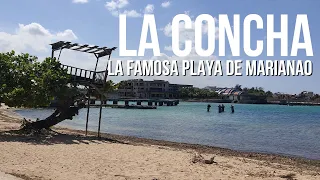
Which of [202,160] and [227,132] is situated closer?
[202,160]

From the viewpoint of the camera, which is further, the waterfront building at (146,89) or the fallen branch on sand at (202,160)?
the waterfront building at (146,89)

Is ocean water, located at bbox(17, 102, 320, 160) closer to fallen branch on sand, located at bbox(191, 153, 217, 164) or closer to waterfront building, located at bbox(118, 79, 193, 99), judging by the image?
fallen branch on sand, located at bbox(191, 153, 217, 164)

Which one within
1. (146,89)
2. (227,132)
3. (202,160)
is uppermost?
(146,89)

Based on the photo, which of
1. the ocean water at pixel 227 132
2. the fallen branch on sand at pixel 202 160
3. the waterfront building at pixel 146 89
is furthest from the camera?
the waterfront building at pixel 146 89

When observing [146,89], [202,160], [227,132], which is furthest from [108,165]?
[146,89]

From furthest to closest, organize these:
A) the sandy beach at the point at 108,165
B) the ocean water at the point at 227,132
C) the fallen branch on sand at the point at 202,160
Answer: the ocean water at the point at 227,132 → the fallen branch on sand at the point at 202,160 → the sandy beach at the point at 108,165

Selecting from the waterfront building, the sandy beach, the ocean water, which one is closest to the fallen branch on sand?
the sandy beach

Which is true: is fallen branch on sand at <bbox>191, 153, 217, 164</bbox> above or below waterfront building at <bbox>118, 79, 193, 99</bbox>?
below

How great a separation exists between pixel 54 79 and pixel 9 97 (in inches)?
102

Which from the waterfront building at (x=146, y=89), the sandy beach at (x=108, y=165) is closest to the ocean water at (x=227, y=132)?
the sandy beach at (x=108, y=165)

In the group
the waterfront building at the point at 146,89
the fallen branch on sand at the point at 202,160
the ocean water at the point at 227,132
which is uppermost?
the waterfront building at the point at 146,89

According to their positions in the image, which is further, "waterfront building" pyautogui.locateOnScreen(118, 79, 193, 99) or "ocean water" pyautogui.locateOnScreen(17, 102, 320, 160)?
"waterfront building" pyautogui.locateOnScreen(118, 79, 193, 99)

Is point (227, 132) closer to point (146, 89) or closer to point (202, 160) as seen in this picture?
point (202, 160)

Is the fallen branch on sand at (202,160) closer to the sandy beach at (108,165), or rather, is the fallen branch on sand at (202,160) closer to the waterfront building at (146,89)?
the sandy beach at (108,165)
